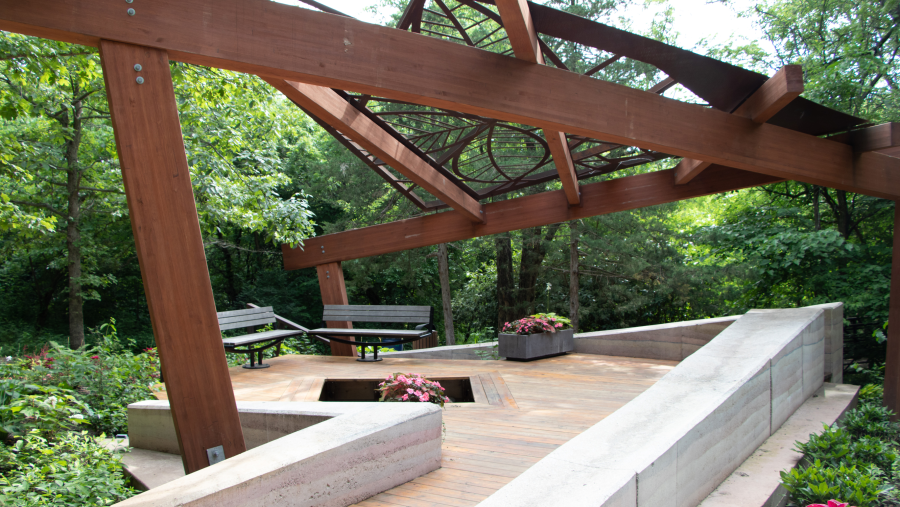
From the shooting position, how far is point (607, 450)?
220 cm

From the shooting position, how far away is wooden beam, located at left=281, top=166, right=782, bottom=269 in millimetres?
6754

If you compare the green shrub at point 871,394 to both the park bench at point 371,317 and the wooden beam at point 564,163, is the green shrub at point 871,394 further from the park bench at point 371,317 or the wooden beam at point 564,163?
the park bench at point 371,317

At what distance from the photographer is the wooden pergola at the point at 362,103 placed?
2.69 metres

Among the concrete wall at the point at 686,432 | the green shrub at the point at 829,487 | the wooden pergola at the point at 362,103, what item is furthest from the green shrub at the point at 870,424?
the green shrub at the point at 829,487

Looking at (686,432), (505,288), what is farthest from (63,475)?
(505,288)

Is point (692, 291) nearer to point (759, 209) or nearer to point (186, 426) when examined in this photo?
point (759, 209)

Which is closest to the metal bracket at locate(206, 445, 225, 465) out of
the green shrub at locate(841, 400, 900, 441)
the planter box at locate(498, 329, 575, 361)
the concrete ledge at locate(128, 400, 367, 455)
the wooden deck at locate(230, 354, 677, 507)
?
the concrete ledge at locate(128, 400, 367, 455)

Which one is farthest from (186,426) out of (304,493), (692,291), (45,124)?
(692,291)

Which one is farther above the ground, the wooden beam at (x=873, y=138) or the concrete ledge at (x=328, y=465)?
the wooden beam at (x=873, y=138)

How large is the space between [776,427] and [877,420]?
Answer: 1496mm

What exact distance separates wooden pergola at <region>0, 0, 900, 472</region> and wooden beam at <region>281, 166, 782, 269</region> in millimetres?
750

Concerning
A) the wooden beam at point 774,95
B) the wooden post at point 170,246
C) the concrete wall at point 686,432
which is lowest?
the concrete wall at point 686,432

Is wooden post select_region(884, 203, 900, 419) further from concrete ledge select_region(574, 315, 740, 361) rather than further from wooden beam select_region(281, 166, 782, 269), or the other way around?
concrete ledge select_region(574, 315, 740, 361)

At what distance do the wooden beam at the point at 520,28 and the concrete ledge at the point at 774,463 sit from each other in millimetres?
2708
